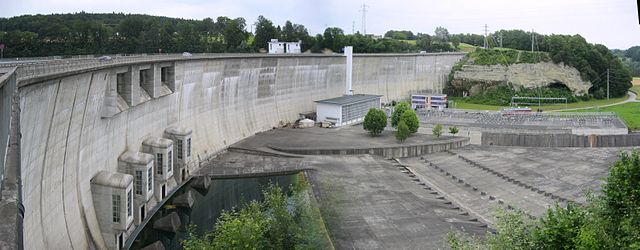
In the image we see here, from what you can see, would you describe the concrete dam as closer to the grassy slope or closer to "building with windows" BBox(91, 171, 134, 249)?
"building with windows" BBox(91, 171, 134, 249)

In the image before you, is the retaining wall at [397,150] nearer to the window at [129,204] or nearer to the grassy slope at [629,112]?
the window at [129,204]

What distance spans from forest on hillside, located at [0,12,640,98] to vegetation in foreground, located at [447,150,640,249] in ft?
123

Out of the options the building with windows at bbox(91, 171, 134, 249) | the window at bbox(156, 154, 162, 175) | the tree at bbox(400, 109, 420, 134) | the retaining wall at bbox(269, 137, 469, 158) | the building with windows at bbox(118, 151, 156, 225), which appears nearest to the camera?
the building with windows at bbox(91, 171, 134, 249)

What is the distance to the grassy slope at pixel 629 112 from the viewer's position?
5684 centimetres

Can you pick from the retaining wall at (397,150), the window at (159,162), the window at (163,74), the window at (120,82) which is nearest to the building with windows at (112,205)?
the window at (120,82)

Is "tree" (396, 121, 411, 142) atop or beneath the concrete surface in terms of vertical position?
atop

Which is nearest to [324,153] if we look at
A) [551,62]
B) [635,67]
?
[551,62]

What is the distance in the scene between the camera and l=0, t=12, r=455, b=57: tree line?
158 feet

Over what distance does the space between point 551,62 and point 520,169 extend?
1876 inches

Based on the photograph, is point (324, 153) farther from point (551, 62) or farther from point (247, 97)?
point (551, 62)

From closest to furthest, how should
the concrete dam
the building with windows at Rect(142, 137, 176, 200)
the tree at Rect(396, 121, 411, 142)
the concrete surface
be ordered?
the concrete dam, the building with windows at Rect(142, 137, 176, 200), the concrete surface, the tree at Rect(396, 121, 411, 142)

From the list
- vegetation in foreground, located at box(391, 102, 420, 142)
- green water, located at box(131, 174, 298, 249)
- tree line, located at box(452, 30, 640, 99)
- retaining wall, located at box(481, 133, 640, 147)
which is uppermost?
tree line, located at box(452, 30, 640, 99)

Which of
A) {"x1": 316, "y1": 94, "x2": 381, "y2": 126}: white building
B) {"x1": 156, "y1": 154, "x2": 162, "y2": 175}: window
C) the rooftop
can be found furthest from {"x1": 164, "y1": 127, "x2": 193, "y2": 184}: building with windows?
the rooftop

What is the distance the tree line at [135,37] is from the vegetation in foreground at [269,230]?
28642 millimetres
